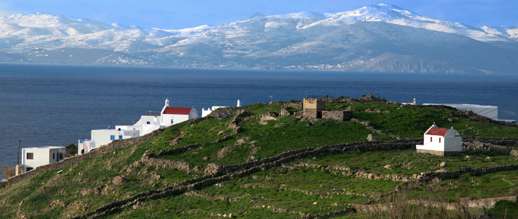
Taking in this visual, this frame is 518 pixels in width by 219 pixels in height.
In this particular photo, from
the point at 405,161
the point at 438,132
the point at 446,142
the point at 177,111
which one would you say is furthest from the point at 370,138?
the point at 177,111

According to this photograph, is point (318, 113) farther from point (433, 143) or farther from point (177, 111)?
point (177, 111)

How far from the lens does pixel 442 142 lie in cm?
5459

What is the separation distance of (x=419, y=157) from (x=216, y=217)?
13090mm

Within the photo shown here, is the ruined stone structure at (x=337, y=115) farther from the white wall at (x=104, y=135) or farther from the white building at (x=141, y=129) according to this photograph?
the white wall at (x=104, y=135)

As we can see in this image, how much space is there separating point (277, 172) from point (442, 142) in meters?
9.21

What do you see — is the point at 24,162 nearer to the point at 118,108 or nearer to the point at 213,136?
the point at 213,136

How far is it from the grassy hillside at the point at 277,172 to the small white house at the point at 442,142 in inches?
38.9

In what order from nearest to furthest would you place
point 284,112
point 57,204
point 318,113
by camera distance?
1. point 57,204
2. point 318,113
3. point 284,112

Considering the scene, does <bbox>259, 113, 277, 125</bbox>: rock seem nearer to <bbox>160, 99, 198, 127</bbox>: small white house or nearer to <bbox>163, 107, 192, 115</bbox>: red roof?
<bbox>160, 99, 198, 127</bbox>: small white house

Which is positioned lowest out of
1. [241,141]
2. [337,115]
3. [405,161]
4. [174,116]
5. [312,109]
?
[405,161]

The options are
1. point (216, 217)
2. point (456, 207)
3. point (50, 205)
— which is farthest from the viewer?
point (50, 205)

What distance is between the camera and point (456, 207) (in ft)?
114

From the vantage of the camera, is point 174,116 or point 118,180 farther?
point 174,116

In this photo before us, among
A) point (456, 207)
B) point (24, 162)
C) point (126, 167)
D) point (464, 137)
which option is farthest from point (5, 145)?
point (456, 207)
